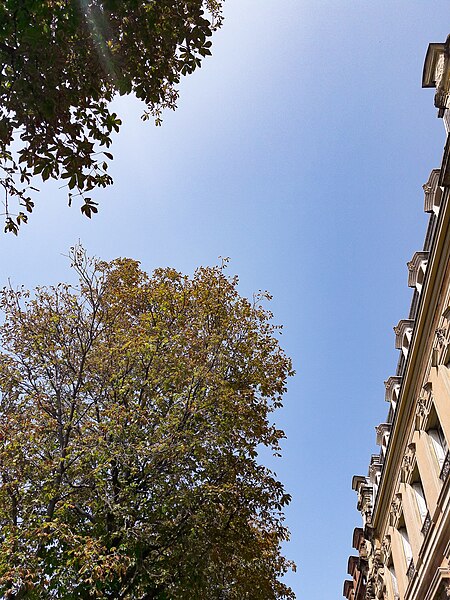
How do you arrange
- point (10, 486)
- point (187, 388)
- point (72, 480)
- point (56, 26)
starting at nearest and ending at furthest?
point (56, 26) < point (10, 486) < point (72, 480) < point (187, 388)

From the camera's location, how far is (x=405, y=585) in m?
14.4

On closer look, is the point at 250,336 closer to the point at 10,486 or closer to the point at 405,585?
the point at 10,486

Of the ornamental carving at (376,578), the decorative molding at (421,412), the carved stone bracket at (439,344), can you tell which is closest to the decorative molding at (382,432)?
the decorative molding at (421,412)

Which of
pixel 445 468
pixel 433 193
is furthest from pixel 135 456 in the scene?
pixel 433 193

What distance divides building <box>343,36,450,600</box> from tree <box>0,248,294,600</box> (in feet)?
12.7

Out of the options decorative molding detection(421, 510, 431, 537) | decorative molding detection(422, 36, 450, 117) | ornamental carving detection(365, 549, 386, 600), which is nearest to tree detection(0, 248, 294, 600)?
decorative molding detection(421, 510, 431, 537)

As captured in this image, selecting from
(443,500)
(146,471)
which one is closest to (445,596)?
(443,500)

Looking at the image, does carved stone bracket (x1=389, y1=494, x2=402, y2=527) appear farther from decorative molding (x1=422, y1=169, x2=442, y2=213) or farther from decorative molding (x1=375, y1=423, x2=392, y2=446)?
decorative molding (x1=422, y1=169, x2=442, y2=213)

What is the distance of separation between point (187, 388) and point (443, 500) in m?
6.81

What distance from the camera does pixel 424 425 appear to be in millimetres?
13477

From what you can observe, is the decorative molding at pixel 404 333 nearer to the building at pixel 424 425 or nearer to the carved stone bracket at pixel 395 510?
the building at pixel 424 425

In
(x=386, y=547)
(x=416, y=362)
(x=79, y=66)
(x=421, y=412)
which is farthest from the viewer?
(x=386, y=547)

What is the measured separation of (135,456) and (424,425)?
8358mm

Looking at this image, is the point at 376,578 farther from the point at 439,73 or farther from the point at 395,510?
the point at 439,73
